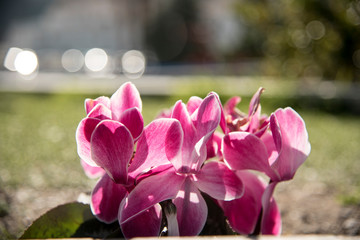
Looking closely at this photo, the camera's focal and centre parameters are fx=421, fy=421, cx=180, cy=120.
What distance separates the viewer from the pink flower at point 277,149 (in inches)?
21.4

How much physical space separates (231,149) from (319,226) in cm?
81

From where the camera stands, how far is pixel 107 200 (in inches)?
22.1

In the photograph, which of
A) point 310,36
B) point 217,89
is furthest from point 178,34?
point 217,89

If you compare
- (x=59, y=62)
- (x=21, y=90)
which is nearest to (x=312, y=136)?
(x=21, y=90)

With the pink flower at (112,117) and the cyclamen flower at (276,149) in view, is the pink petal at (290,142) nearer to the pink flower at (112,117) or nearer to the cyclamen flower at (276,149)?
the cyclamen flower at (276,149)

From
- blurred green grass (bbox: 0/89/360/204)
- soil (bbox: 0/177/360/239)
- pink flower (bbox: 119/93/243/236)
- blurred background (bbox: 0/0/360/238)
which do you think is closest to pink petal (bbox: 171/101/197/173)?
pink flower (bbox: 119/93/243/236)

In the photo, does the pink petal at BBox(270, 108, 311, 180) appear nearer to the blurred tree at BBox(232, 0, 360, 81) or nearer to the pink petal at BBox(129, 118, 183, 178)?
the pink petal at BBox(129, 118, 183, 178)

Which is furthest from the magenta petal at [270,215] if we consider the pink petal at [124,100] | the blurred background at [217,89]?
the blurred background at [217,89]

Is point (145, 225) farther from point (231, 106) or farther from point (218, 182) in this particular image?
point (231, 106)

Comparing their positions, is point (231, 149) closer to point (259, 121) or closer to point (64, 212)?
point (259, 121)

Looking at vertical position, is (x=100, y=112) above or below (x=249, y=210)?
above

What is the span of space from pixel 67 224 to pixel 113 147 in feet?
0.62

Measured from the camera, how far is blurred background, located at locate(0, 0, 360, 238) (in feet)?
5.30

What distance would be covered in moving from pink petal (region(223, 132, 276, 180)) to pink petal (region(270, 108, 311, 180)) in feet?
0.06
